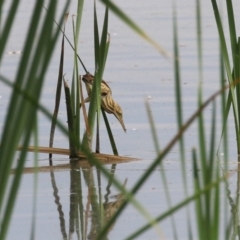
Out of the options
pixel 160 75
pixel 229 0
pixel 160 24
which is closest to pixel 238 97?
pixel 229 0

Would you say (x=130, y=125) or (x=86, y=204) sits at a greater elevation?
(x=130, y=125)

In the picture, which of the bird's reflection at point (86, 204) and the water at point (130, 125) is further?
the water at point (130, 125)

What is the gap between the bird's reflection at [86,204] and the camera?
3297 millimetres

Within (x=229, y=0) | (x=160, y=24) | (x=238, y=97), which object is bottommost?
(x=238, y=97)

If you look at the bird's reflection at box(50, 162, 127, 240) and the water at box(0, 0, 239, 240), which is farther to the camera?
the water at box(0, 0, 239, 240)

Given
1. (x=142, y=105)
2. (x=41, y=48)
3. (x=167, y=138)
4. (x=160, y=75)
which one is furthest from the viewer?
(x=160, y=75)

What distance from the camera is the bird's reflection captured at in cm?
330

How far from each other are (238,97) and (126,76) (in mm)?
2167

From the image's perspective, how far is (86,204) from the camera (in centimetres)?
370

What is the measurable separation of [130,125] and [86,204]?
1.55m

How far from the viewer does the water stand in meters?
3.42

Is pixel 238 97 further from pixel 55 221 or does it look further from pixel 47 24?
pixel 47 24

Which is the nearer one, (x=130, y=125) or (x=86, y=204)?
(x=86, y=204)

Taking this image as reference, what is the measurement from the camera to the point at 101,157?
174 inches
